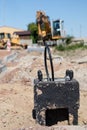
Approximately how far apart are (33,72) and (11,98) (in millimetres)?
4630

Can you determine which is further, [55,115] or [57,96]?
[55,115]

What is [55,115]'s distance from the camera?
17.4ft

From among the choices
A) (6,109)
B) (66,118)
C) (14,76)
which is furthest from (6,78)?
(66,118)

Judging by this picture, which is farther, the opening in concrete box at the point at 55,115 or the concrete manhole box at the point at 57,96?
the opening in concrete box at the point at 55,115

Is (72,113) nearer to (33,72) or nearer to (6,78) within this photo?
(33,72)

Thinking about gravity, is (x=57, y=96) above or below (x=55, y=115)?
above

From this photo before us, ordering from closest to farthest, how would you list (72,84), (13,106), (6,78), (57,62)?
(72,84) < (13,106) < (6,78) < (57,62)

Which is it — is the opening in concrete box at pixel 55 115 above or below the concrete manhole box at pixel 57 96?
below

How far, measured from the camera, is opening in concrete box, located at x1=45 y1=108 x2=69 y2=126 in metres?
5.27

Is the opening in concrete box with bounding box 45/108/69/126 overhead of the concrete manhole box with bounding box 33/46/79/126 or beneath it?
beneath

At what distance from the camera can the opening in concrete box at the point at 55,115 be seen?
5.27m

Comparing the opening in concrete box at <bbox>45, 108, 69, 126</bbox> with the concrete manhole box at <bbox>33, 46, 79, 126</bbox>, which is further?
the opening in concrete box at <bbox>45, 108, 69, 126</bbox>

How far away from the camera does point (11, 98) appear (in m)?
6.59

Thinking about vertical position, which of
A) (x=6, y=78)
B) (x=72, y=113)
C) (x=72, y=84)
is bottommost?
(x=6, y=78)
